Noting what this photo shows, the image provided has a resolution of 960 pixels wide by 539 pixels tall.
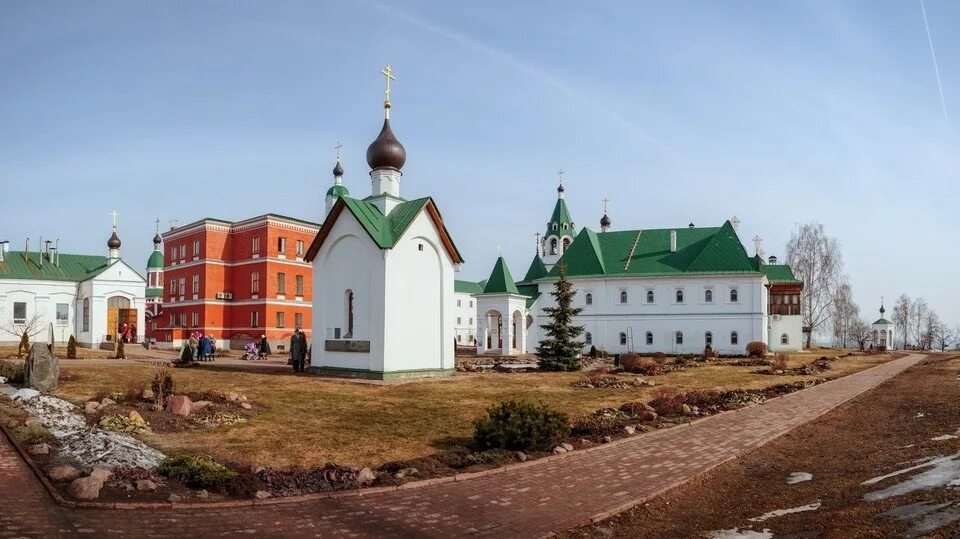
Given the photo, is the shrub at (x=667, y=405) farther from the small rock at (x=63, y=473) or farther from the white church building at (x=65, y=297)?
the white church building at (x=65, y=297)

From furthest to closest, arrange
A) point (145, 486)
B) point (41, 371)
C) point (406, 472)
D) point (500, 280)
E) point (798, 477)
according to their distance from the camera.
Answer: point (500, 280), point (41, 371), point (798, 477), point (406, 472), point (145, 486)

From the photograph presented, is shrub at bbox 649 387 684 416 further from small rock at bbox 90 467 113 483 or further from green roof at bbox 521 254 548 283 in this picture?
green roof at bbox 521 254 548 283

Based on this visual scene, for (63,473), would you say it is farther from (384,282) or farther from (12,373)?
(384,282)

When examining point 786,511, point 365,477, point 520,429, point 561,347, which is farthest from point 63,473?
point 561,347

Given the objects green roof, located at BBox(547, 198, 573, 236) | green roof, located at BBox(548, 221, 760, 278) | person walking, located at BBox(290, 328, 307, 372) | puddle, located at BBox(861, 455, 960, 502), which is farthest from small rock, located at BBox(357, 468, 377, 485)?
green roof, located at BBox(547, 198, 573, 236)

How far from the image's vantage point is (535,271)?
57.8m

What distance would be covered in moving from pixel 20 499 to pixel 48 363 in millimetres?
10504

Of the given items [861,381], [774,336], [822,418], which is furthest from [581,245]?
[822,418]

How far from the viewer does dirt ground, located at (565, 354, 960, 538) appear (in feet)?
23.2

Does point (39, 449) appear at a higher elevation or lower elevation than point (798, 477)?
higher

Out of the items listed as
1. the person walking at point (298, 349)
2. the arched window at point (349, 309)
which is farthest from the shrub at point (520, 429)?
the person walking at point (298, 349)

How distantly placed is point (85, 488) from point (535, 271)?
51.1 meters

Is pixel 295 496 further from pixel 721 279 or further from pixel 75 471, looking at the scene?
pixel 721 279

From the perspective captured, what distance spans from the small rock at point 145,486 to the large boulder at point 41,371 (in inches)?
406
